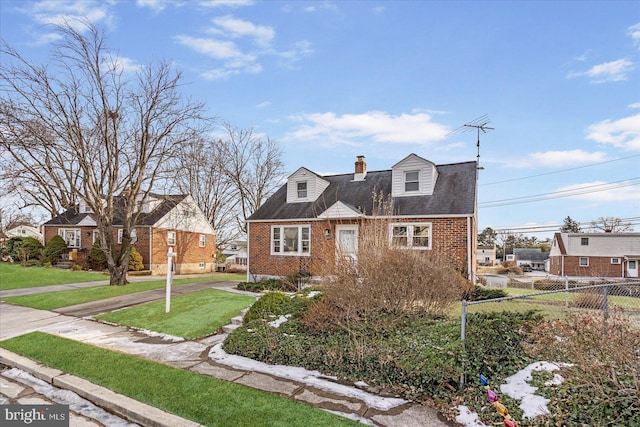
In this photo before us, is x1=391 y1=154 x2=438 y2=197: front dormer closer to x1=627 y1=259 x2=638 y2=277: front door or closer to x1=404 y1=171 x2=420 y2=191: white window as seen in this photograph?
x1=404 y1=171 x2=420 y2=191: white window

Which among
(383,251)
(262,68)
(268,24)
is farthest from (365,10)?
(383,251)

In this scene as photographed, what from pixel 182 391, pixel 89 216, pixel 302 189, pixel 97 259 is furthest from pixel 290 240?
pixel 89 216

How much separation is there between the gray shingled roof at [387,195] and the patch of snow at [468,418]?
8.48 metres

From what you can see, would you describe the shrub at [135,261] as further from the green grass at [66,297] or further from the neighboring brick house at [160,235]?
the green grass at [66,297]

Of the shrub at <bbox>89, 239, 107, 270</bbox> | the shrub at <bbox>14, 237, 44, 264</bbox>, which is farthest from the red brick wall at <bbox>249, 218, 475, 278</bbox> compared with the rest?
the shrub at <bbox>14, 237, 44, 264</bbox>

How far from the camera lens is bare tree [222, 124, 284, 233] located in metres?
31.2

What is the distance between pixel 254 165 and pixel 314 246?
717 inches

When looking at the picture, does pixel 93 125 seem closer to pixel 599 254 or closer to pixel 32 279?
pixel 32 279

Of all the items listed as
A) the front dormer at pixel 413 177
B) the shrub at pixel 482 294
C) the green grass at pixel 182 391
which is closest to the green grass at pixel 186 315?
the green grass at pixel 182 391

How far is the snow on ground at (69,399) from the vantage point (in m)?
4.14

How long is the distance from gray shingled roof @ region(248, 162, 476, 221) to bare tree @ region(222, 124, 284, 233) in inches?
534

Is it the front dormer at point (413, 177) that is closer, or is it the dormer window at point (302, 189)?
the front dormer at point (413, 177)

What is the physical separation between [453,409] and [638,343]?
2297mm

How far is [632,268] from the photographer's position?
34844 millimetres
